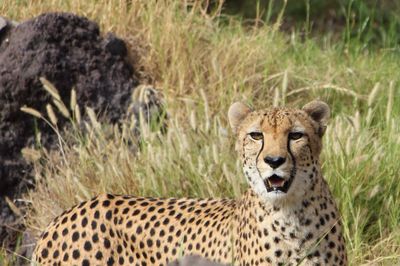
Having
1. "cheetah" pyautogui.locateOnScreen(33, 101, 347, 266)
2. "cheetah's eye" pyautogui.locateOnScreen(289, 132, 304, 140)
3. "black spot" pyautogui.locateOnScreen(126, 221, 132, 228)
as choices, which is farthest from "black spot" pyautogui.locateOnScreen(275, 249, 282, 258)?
"black spot" pyautogui.locateOnScreen(126, 221, 132, 228)

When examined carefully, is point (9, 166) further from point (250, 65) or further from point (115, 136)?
point (250, 65)

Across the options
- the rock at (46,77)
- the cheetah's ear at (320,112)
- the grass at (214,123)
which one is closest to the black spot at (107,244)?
the grass at (214,123)

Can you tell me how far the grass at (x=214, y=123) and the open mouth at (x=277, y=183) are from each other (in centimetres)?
92

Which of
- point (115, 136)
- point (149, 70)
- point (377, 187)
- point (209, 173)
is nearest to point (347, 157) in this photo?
point (377, 187)

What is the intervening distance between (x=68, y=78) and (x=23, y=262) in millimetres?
1169

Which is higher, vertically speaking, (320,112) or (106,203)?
(320,112)

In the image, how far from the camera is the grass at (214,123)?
603 centimetres

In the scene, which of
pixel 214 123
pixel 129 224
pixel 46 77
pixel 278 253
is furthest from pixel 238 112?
pixel 46 77

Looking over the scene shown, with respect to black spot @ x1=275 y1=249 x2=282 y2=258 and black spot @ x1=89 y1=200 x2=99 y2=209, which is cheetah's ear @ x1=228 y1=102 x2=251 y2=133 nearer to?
black spot @ x1=275 y1=249 x2=282 y2=258

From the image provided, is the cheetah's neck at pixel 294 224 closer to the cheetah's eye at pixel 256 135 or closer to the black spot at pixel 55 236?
the cheetah's eye at pixel 256 135

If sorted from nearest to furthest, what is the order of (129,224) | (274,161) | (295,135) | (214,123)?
(274,161) → (295,135) → (129,224) → (214,123)

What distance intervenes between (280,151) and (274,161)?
0.05m

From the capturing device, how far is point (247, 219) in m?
4.97

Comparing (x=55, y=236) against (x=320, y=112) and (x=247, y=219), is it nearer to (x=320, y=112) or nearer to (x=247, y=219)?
(x=247, y=219)
